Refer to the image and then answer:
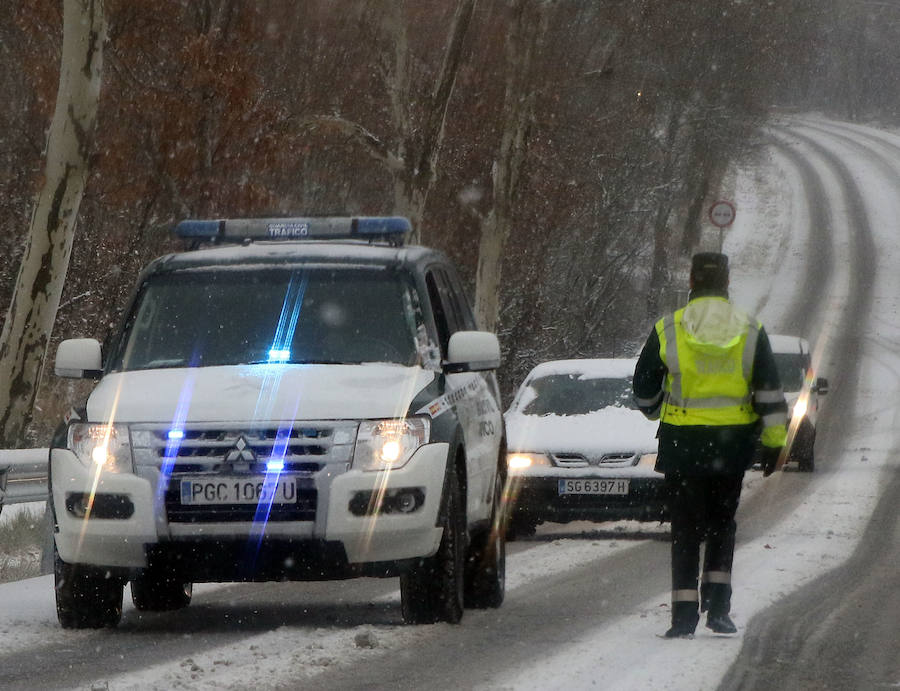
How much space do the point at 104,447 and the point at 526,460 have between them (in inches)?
284

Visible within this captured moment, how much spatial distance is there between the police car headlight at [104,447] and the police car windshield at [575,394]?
7.95 meters

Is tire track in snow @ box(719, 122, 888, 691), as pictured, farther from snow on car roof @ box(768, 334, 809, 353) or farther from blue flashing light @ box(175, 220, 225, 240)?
snow on car roof @ box(768, 334, 809, 353)

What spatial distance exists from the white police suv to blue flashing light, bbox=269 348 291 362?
1cm

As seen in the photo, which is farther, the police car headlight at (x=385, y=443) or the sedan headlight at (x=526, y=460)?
→ the sedan headlight at (x=526, y=460)

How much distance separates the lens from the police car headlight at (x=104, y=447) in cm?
891

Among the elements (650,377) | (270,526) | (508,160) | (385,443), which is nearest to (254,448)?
(270,526)

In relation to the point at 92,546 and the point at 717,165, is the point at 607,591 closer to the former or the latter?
the point at 92,546

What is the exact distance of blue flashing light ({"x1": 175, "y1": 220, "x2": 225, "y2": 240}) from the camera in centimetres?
1085

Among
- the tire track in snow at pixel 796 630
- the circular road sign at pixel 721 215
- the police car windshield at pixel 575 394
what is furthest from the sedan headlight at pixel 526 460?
the circular road sign at pixel 721 215

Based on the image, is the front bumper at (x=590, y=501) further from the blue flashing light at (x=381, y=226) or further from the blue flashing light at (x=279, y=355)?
the blue flashing light at (x=279, y=355)

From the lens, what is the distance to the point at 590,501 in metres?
15.4

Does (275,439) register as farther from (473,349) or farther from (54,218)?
(54,218)

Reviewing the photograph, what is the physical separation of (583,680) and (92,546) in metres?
2.62

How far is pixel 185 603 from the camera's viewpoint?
10680mm
